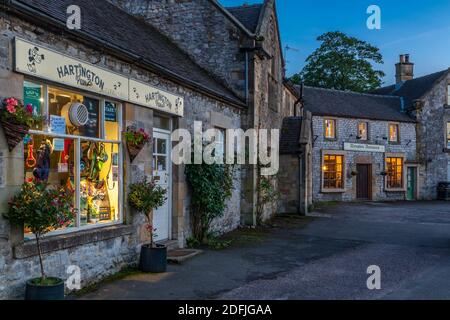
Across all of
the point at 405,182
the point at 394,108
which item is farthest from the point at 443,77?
the point at 405,182

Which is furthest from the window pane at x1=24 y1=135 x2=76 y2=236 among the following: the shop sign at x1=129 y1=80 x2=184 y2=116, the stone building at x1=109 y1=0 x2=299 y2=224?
the stone building at x1=109 y1=0 x2=299 y2=224

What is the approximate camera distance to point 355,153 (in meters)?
27.5

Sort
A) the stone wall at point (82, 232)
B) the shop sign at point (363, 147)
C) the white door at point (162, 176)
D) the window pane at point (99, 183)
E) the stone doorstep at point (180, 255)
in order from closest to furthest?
the stone wall at point (82, 232) < the window pane at point (99, 183) < the stone doorstep at point (180, 255) < the white door at point (162, 176) < the shop sign at point (363, 147)

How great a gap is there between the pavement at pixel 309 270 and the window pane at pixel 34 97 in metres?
2.61

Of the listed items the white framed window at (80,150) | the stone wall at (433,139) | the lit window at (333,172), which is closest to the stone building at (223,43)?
the white framed window at (80,150)

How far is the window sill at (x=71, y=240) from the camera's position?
5414 millimetres

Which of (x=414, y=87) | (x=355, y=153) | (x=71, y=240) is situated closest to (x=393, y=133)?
(x=355, y=153)

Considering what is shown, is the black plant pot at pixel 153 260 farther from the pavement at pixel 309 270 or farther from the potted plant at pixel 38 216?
the potted plant at pixel 38 216

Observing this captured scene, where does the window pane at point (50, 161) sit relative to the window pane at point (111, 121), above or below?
below

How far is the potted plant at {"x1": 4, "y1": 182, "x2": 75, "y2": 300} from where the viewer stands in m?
5.15

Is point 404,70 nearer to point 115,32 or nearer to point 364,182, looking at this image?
point 364,182

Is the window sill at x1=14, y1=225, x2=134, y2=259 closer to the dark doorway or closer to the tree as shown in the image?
the dark doorway

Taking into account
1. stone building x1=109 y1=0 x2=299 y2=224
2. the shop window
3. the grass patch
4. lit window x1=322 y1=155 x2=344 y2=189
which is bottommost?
the grass patch

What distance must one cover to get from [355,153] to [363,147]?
67 centimetres
